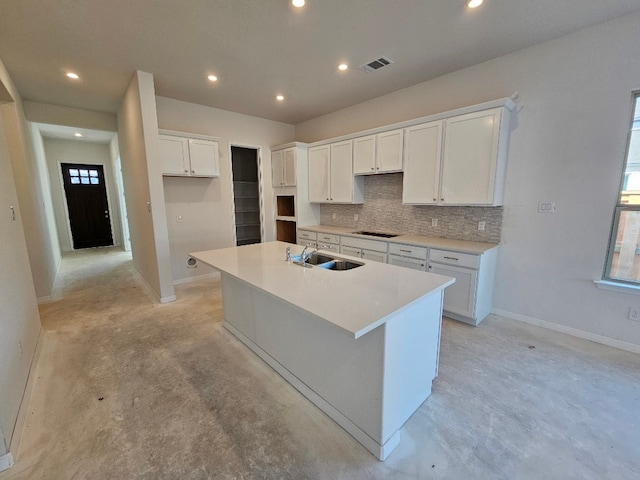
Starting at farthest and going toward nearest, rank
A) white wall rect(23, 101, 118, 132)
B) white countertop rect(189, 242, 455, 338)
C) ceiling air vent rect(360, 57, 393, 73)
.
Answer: white wall rect(23, 101, 118, 132) < ceiling air vent rect(360, 57, 393, 73) < white countertop rect(189, 242, 455, 338)

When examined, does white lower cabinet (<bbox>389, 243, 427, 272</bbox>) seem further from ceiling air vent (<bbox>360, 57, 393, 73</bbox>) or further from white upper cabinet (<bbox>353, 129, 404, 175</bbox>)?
ceiling air vent (<bbox>360, 57, 393, 73</bbox>)

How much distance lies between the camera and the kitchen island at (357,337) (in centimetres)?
141

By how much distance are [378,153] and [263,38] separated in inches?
76.1

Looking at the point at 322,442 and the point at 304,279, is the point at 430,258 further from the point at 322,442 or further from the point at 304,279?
the point at 322,442

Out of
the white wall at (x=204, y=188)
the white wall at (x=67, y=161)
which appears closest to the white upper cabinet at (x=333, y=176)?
the white wall at (x=204, y=188)

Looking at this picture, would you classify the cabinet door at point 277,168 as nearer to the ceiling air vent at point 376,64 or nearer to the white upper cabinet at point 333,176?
the white upper cabinet at point 333,176

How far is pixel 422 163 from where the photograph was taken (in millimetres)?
3320

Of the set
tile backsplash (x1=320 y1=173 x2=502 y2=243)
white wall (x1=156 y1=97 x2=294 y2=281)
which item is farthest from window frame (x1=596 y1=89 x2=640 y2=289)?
white wall (x1=156 y1=97 x2=294 y2=281)

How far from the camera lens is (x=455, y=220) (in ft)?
11.1

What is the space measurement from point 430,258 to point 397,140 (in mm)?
1565

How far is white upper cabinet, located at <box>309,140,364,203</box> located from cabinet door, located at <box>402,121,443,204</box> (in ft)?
3.04

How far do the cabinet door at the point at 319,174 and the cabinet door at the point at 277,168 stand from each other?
58cm

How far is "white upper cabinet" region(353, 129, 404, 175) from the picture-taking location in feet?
11.7

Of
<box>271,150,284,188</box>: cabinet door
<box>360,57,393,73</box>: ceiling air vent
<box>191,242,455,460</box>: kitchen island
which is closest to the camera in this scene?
<box>191,242,455,460</box>: kitchen island
